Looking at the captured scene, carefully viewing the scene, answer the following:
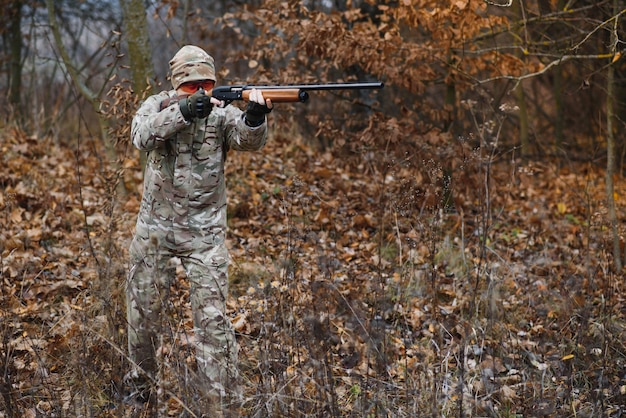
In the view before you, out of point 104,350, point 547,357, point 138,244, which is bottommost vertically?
point 547,357

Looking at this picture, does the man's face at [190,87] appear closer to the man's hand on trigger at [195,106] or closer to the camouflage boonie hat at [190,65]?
the camouflage boonie hat at [190,65]

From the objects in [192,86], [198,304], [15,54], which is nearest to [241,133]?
[192,86]

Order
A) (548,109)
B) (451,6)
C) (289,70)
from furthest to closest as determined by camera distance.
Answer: (548,109)
(289,70)
(451,6)

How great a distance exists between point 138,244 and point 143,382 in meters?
0.80

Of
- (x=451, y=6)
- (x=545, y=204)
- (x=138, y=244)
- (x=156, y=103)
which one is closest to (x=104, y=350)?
(x=138, y=244)

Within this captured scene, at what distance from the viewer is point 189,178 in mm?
4039

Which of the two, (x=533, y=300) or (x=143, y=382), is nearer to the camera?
(x=143, y=382)

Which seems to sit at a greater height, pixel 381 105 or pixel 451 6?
pixel 451 6

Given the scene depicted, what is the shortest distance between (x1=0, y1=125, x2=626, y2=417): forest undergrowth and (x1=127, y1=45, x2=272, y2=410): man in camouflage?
0.16 meters

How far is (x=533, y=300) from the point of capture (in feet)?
18.5

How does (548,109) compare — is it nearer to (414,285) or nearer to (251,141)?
(414,285)

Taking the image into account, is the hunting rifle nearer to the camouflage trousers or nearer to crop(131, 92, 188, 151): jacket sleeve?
crop(131, 92, 188, 151): jacket sleeve

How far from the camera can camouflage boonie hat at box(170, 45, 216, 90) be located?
399cm

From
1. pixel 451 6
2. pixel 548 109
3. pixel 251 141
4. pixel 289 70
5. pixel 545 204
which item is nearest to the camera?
pixel 251 141
